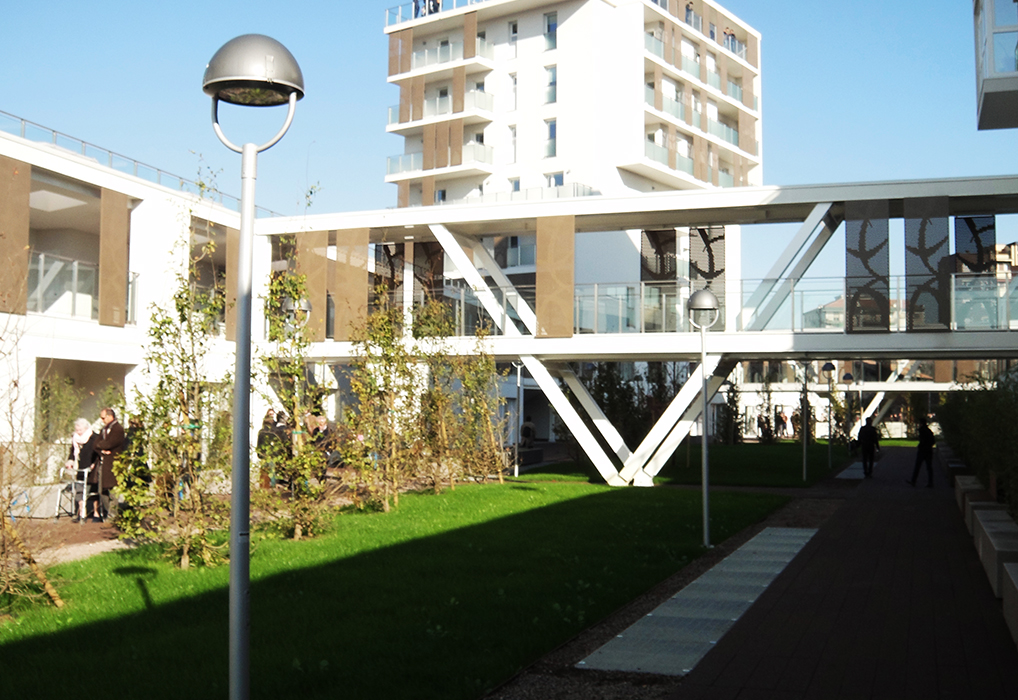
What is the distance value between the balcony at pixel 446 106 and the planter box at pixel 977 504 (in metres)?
40.6

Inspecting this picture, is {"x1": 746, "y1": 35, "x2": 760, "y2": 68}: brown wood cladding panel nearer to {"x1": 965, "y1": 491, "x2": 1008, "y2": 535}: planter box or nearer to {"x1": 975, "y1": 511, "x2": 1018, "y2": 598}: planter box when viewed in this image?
{"x1": 965, "y1": 491, "x2": 1008, "y2": 535}: planter box

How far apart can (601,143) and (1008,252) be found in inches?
1099

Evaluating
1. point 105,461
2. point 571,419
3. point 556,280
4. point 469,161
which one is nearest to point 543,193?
point 469,161

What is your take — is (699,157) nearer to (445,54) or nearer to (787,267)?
(445,54)

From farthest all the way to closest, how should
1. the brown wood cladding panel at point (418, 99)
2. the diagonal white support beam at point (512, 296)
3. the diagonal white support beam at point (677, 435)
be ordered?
the brown wood cladding panel at point (418, 99) → the diagonal white support beam at point (512, 296) → the diagonal white support beam at point (677, 435)

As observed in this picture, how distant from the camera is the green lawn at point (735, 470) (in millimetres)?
25703

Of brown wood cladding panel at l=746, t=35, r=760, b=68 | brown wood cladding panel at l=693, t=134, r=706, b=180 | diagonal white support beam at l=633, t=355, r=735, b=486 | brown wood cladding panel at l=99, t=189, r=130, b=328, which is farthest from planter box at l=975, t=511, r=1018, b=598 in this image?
brown wood cladding panel at l=746, t=35, r=760, b=68

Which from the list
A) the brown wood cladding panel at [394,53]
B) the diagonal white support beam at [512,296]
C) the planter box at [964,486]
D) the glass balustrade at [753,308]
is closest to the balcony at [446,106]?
the brown wood cladding panel at [394,53]

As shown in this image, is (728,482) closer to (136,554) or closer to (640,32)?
(136,554)

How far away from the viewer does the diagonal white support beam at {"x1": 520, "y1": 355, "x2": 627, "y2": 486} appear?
78.3 ft

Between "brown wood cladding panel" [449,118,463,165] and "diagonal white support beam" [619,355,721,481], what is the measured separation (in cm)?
3204

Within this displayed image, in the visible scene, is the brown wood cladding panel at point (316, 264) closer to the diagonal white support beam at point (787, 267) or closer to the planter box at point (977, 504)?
the diagonal white support beam at point (787, 267)

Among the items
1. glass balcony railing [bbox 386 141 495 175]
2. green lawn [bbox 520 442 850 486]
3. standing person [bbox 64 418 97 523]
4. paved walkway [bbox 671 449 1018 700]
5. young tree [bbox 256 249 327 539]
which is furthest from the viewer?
glass balcony railing [bbox 386 141 495 175]

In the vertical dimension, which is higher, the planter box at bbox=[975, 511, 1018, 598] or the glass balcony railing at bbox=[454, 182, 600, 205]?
the glass balcony railing at bbox=[454, 182, 600, 205]
